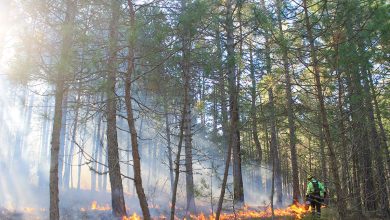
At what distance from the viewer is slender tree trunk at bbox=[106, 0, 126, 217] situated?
19.5 feet

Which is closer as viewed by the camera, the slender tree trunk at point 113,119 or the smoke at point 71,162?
the slender tree trunk at point 113,119

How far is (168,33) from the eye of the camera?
19.9 ft

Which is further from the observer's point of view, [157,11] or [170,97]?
[170,97]

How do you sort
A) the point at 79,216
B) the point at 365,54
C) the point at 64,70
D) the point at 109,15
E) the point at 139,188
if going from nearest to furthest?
the point at 139,188 → the point at 64,70 → the point at 109,15 → the point at 365,54 → the point at 79,216

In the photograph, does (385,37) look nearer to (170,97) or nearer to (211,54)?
(211,54)

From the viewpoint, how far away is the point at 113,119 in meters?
8.09

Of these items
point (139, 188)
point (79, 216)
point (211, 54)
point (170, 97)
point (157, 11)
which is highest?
point (157, 11)

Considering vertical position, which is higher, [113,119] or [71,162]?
[71,162]

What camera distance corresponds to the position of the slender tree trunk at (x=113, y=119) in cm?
596

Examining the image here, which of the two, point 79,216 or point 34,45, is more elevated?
point 34,45

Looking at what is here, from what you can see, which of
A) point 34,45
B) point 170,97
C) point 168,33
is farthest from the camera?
point 170,97

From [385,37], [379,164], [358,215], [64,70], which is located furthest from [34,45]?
[379,164]

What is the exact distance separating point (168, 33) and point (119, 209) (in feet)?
23.2

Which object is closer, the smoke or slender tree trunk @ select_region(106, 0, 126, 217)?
slender tree trunk @ select_region(106, 0, 126, 217)
